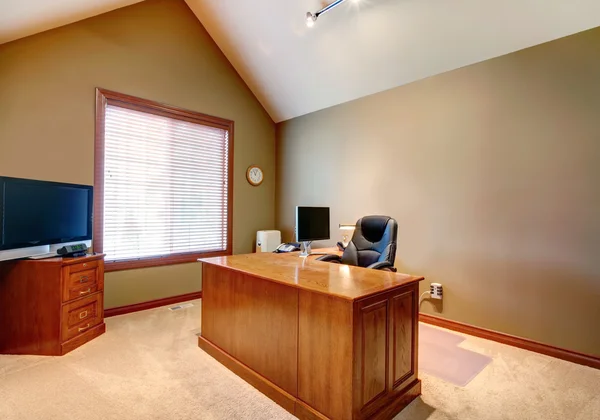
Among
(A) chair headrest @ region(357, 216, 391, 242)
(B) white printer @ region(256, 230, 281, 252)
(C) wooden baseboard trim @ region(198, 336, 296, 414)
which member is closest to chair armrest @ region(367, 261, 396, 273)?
(A) chair headrest @ region(357, 216, 391, 242)

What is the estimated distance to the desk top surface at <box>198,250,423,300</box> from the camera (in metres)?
1.80

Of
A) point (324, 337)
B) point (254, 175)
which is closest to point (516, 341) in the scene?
point (324, 337)

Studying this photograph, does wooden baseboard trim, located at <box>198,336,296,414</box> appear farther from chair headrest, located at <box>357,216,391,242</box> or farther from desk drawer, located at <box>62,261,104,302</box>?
chair headrest, located at <box>357,216,391,242</box>

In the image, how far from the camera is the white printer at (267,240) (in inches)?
191

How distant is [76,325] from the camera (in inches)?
111

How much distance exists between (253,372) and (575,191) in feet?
9.60

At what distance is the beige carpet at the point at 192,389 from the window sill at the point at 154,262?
100 cm

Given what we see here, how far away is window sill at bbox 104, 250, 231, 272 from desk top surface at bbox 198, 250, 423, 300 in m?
1.59

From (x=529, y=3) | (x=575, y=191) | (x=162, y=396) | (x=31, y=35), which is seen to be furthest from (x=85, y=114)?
(x=575, y=191)

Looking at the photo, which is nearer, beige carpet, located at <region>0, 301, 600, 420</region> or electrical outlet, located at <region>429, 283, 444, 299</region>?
beige carpet, located at <region>0, 301, 600, 420</region>

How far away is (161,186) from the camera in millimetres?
4094

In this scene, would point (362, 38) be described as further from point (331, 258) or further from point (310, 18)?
point (331, 258)

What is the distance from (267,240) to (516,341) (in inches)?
127

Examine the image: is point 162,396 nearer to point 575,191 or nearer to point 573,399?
point 573,399
